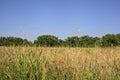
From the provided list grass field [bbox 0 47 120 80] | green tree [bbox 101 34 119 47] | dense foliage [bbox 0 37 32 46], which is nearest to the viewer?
grass field [bbox 0 47 120 80]

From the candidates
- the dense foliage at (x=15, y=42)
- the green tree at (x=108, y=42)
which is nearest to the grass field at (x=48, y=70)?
the dense foliage at (x=15, y=42)

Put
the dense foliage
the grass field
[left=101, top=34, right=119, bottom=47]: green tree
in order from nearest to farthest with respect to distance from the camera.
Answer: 1. the grass field
2. the dense foliage
3. [left=101, top=34, right=119, bottom=47]: green tree

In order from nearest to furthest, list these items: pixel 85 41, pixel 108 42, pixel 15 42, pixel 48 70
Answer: pixel 48 70, pixel 85 41, pixel 15 42, pixel 108 42

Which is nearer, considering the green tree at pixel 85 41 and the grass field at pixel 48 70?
the grass field at pixel 48 70

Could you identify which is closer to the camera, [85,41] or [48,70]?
[48,70]

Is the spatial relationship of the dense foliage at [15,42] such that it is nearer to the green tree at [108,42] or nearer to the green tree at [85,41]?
the green tree at [85,41]

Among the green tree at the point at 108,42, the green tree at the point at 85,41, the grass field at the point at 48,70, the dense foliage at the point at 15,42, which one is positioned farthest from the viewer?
the green tree at the point at 108,42

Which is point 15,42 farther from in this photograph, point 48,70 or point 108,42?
point 108,42

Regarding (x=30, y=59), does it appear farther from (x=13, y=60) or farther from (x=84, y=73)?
(x=84, y=73)

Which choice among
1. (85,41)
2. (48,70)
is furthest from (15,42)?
(48,70)

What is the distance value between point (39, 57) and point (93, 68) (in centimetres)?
104

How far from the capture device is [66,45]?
6.44 metres

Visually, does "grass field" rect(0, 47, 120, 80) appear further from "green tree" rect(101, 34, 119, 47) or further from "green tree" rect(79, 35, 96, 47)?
"green tree" rect(101, 34, 119, 47)

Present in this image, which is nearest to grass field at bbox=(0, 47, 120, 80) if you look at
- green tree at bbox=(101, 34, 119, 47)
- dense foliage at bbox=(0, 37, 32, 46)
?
dense foliage at bbox=(0, 37, 32, 46)
